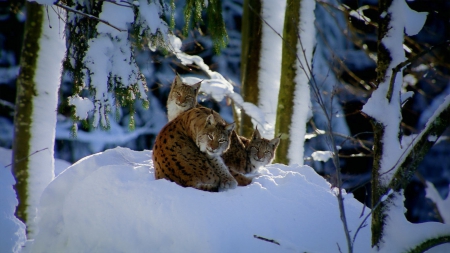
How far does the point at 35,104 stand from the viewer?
4680 mm

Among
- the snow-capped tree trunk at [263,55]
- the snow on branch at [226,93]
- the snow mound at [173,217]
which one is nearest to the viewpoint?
the snow mound at [173,217]

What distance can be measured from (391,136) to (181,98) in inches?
136

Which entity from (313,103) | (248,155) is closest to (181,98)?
(248,155)

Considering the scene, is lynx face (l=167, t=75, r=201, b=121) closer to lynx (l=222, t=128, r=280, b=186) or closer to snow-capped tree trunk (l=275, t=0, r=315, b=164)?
lynx (l=222, t=128, r=280, b=186)

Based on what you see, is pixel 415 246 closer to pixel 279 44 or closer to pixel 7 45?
pixel 279 44

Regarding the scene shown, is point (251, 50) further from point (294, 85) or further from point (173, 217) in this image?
point (173, 217)

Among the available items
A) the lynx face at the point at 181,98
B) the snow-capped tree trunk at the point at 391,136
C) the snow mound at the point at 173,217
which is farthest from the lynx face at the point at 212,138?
the snow-capped tree trunk at the point at 391,136

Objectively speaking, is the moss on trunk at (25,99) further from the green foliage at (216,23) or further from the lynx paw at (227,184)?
the lynx paw at (227,184)

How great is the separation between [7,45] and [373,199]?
1012 cm

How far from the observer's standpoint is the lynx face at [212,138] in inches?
161

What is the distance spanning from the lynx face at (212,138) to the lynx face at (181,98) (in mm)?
1549

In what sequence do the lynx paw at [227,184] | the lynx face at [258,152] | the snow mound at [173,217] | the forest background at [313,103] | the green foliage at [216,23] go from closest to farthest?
the snow mound at [173,217]
the lynx paw at [227,184]
the lynx face at [258,152]
the green foliage at [216,23]
the forest background at [313,103]

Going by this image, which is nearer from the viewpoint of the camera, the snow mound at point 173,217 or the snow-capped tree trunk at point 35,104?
the snow mound at point 173,217

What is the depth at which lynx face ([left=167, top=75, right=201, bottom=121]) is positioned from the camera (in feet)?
18.6
